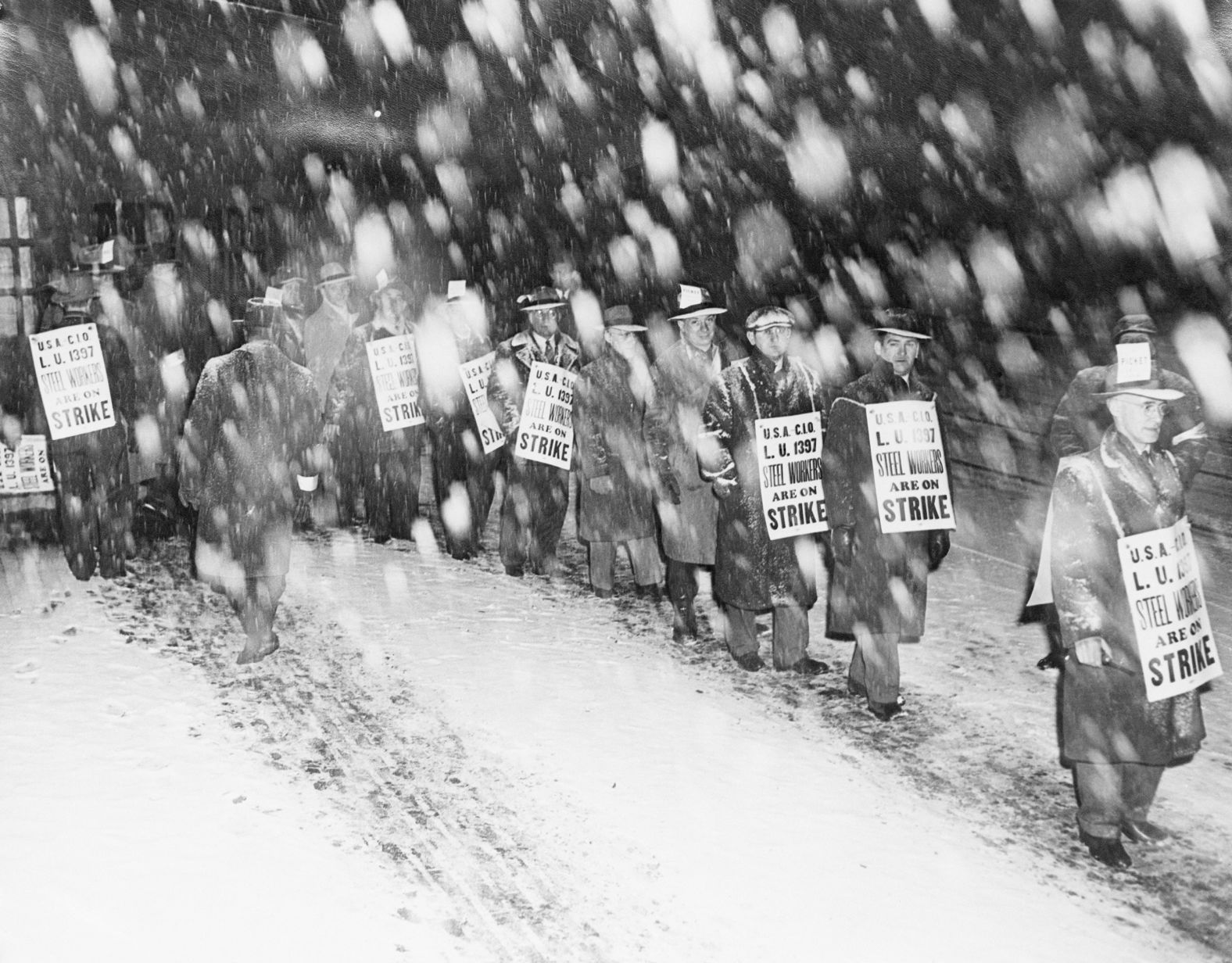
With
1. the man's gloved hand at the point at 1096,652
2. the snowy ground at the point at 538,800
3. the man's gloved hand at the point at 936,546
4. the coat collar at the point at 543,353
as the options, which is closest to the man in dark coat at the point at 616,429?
the coat collar at the point at 543,353

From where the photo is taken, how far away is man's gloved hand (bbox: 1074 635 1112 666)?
15.5 ft

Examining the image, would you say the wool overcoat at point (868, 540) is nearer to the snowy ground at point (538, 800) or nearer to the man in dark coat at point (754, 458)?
the man in dark coat at point (754, 458)

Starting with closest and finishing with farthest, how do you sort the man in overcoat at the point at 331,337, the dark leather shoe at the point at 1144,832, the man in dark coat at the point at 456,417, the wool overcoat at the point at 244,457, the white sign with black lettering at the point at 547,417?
the dark leather shoe at the point at 1144,832, the wool overcoat at the point at 244,457, the white sign with black lettering at the point at 547,417, the man in dark coat at the point at 456,417, the man in overcoat at the point at 331,337

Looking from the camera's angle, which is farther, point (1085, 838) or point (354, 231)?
point (354, 231)

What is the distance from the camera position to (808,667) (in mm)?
7051

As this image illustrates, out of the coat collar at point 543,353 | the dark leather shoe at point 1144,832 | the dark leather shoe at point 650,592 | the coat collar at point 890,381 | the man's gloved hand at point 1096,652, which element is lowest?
the dark leather shoe at point 1144,832

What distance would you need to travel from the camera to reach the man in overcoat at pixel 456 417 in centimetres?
897

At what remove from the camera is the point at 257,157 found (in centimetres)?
1370

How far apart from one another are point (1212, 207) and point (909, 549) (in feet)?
37.2

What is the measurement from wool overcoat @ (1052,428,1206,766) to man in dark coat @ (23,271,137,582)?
20.2 ft

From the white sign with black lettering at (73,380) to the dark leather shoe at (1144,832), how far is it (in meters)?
6.59

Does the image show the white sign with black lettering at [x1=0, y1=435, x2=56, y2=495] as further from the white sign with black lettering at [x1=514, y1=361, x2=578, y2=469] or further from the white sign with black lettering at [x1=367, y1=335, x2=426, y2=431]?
the white sign with black lettering at [x1=514, y1=361, x2=578, y2=469]

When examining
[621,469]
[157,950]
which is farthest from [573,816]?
[621,469]

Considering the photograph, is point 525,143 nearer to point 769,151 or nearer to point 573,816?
point 769,151
